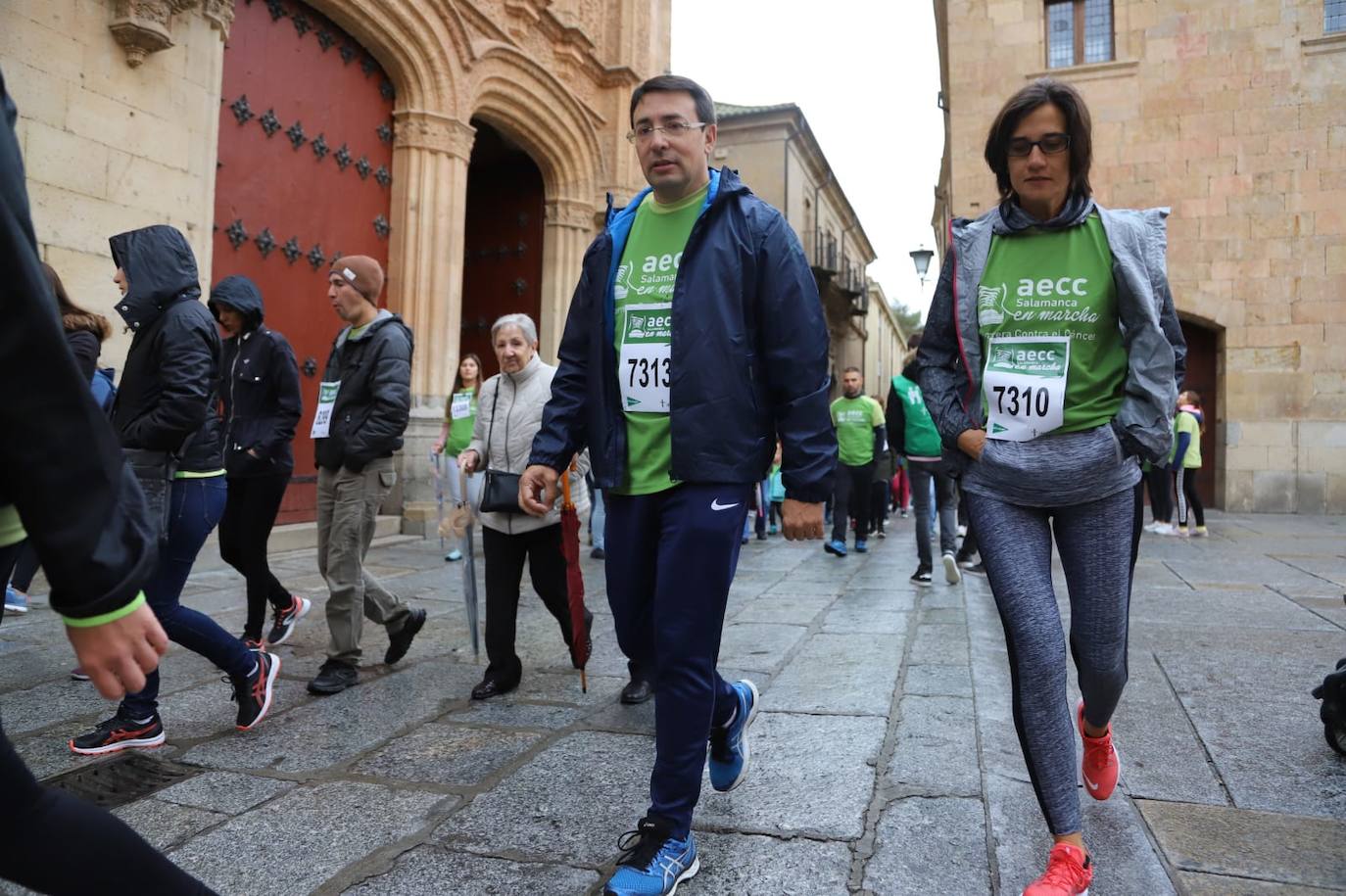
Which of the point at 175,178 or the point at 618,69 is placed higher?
the point at 618,69

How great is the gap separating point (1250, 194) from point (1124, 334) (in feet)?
48.2

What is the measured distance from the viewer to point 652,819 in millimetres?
2086

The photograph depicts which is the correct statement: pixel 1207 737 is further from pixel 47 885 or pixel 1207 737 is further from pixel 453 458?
pixel 453 458

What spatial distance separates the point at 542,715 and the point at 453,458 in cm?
426

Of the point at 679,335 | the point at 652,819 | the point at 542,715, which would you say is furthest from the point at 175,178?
the point at 652,819

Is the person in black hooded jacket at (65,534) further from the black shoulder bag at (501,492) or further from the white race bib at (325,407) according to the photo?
the white race bib at (325,407)

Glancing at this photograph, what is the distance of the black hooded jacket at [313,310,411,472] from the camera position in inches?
149

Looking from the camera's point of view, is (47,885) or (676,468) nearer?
(47,885)

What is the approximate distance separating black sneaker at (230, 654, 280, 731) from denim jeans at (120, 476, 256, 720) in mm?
34

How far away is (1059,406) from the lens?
2.15 metres

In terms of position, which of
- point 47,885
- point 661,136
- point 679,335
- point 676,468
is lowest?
point 47,885

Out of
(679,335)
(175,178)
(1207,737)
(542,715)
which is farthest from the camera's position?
(175,178)

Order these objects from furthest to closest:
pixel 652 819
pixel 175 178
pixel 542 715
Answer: pixel 175 178 → pixel 542 715 → pixel 652 819

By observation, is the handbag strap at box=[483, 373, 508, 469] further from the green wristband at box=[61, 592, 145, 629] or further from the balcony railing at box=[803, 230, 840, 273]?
the balcony railing at box=[803, 230, 840, 273]
